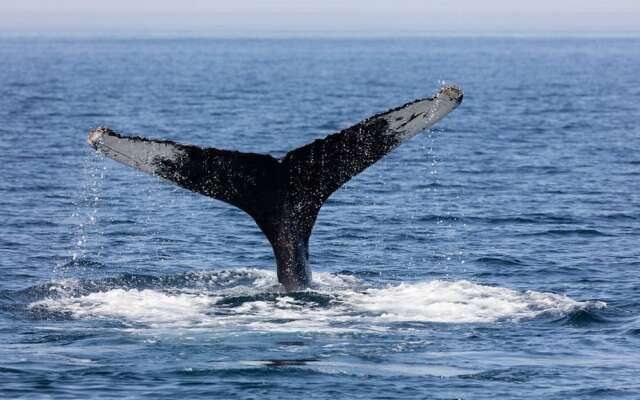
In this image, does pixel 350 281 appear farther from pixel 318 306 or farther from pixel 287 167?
pixel 287 167

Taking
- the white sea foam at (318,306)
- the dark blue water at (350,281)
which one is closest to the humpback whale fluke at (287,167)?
the white sea foam at (318,306)

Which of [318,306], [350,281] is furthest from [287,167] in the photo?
[350,281]

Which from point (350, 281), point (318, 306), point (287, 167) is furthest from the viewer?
point (350, 281)

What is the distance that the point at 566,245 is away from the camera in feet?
59.3

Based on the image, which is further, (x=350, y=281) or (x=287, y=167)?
(x=350, y=281)

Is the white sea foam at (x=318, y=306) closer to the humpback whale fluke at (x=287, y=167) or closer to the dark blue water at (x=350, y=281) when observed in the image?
the dark blue water at (x=350, y=281)

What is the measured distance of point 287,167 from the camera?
12.7 m

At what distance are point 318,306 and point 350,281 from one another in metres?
1.79

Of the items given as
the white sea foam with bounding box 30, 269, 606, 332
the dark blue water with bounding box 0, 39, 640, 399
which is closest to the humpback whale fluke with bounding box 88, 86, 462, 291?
the white sea foam with bounding box 30, 269, 606, 332

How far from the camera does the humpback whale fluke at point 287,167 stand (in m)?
11.8

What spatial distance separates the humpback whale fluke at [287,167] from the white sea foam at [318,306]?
492mm

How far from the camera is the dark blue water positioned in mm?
10898

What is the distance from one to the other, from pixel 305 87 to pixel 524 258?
50.5 metres

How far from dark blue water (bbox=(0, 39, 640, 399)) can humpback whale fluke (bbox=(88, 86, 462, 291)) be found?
687mm
